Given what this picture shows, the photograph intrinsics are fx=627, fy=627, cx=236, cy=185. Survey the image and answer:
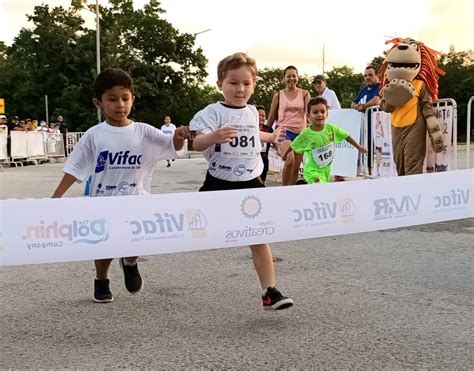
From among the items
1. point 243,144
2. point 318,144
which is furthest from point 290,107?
point 243,144

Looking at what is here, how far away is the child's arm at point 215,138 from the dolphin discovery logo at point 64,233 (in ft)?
2.83

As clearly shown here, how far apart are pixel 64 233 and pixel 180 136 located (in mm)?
1177

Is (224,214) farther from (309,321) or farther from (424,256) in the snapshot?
(424,256)

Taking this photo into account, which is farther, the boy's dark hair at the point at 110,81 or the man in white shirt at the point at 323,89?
the man in white shirt at the point at 323,89

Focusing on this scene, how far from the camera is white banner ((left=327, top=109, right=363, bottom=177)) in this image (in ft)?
36.1

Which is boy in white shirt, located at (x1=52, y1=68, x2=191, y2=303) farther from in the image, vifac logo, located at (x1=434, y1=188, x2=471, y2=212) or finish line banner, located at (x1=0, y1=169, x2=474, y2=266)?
vifac logo, located at (x1=434, y1=188, x2=471, y2=212)

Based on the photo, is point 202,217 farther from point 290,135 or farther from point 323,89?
point 323,89

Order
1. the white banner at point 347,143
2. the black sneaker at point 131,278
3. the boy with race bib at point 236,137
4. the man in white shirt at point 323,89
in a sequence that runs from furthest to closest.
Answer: the man in white shirt at point 323,89 < the white banner at point 347,143 < the black sneaker at point 131,278 < the boy with race bib at point 236,137

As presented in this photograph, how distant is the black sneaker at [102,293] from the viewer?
4172 mm

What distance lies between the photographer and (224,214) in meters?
3.38

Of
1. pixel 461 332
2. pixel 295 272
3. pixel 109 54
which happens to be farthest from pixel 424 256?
pixel 109 54

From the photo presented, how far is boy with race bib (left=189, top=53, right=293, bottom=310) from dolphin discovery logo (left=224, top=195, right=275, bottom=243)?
1.22 feet

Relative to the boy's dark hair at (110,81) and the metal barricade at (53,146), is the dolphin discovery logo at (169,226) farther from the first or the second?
the metal barricade at (53,146)

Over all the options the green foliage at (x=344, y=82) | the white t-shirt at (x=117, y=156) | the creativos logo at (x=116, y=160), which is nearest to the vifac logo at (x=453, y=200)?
A: the white t-shirt at (x=117, y=156)
